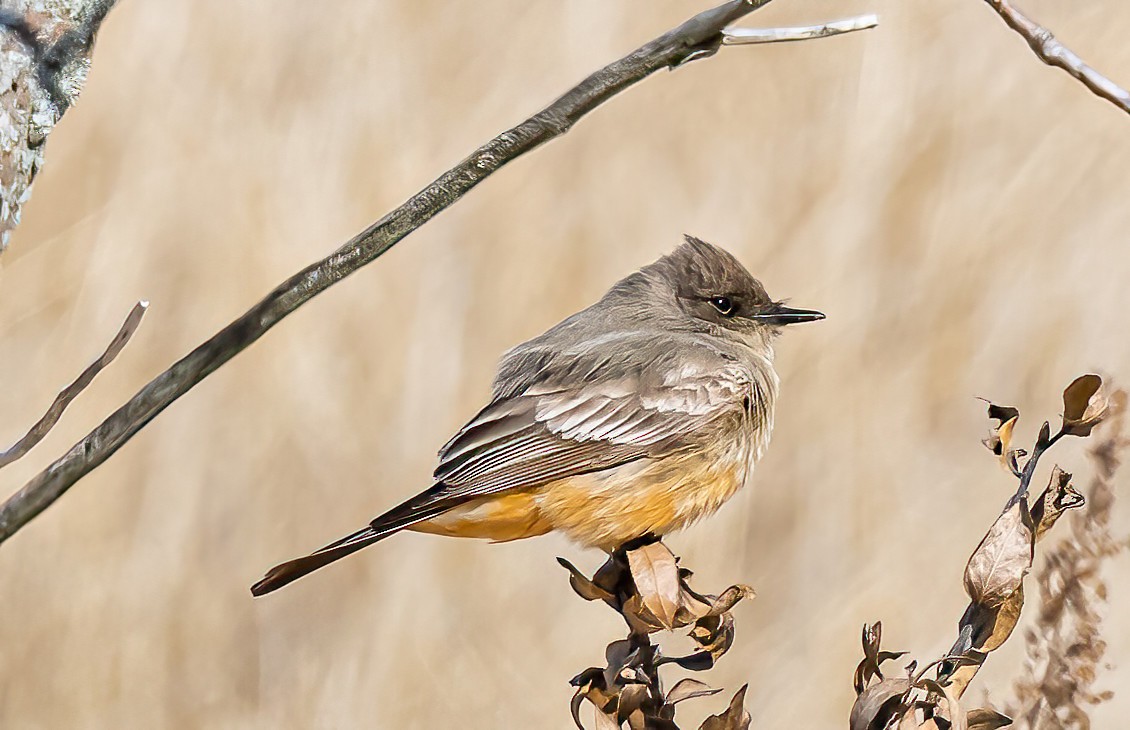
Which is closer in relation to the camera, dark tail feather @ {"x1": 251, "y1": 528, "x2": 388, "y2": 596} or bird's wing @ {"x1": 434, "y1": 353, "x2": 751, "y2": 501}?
dark tail feather @ {"x1": 251, "y1": 528, "x2": 388, "y2": 596}

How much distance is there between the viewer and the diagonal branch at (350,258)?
107 centimetres

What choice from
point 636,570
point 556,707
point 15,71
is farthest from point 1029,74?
point 15,71

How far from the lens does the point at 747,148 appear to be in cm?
443

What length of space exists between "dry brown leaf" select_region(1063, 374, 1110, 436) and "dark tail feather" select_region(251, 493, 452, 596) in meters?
0.96

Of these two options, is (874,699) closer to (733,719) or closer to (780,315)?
(733,719)

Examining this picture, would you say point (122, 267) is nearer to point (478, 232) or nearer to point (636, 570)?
point (478, 232)

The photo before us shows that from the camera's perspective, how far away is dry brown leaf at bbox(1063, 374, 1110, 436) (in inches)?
50.6

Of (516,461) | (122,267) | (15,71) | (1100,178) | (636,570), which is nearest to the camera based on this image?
(15,71)

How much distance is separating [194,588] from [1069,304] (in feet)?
9.29

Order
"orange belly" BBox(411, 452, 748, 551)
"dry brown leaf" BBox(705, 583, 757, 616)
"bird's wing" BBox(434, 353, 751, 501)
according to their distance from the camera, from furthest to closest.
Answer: "bird's wing" BBox(434, 353, 751, 501) < "orange belly" BBox(411, 452, 748, 551) < "dry brown leaf" BBox(705, 583, 757, 616)

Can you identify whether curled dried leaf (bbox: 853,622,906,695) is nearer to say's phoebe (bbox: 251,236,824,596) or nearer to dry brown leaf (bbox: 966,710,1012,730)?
dry brown leaf (bbox: 966,710,1012,730)

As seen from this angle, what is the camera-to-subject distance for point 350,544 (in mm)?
2070

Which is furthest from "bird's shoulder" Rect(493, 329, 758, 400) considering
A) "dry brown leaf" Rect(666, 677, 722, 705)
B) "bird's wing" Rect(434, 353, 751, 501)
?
"dry brown leaf" Rect(666, 677, 722, 705)

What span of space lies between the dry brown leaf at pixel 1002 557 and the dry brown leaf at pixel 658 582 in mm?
450
